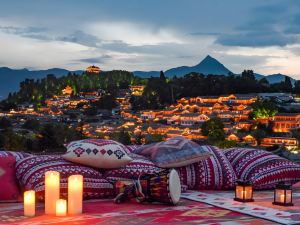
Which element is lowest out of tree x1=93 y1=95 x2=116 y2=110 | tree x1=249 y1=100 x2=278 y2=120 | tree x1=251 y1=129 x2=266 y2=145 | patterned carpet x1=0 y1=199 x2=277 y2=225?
tree x1=251 y1=129 x2=266 y2=145

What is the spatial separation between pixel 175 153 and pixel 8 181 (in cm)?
111

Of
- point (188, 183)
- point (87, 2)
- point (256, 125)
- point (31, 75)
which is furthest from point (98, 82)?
point (188, 183)

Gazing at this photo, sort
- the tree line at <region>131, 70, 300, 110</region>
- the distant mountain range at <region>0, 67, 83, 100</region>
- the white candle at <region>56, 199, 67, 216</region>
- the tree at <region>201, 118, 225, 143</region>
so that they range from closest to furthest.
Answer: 1. the white candle at <region>56, 199, 67, 216</region>
2. the tree at <region>201, 118, 225, 143</region>
3. the tree line at <region>131, 70, 300, 110</region>
4. the distant mountain range at <region>0, 67, 83, 100</region>

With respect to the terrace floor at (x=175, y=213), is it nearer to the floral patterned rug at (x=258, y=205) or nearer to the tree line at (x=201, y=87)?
the floral patterned rug at (x=258, y=205)

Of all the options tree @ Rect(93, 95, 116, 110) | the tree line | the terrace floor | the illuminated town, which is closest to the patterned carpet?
the terrace floor

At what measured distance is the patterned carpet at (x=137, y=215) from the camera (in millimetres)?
2461

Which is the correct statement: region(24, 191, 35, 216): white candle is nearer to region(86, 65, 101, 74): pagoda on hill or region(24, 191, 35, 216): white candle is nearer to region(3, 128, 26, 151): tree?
region(3, 128, 26, 151): tree

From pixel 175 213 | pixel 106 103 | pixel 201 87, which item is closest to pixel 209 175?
pixel 175 213

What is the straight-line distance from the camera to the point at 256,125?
1644 inches

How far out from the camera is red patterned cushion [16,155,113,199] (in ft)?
10.00

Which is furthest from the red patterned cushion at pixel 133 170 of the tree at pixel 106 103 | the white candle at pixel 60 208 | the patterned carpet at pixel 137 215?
the tree at pixel 106 103

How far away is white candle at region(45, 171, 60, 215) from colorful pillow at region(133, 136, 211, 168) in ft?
3.08

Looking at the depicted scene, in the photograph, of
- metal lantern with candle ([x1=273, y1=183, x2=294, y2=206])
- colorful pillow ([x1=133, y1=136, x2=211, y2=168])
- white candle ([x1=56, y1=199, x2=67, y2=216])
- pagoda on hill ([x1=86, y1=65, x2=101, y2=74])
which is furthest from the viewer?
pagoda on hill ([x1=86, y1=65, x2=101, y2=74])

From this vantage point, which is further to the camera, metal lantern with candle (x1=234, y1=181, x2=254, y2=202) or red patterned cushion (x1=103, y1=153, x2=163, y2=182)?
red patterned cushion (x1=103, y1=153, x2=163, y2=182)
